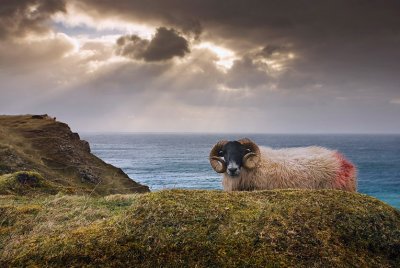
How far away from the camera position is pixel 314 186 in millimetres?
13508

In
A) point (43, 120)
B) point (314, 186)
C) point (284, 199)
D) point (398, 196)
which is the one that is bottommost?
point (398, 196)

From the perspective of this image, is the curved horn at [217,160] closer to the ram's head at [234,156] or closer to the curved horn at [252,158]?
the ram's head at [234,156]

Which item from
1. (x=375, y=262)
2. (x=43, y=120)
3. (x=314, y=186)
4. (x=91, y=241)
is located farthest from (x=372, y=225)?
(x=43, y=120)

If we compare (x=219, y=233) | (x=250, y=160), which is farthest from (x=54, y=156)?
(x=219, y=233)

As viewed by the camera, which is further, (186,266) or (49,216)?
(49,216)

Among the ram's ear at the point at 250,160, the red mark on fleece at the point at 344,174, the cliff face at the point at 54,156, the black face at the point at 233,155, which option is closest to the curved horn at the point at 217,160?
the black face at the point at 233,155

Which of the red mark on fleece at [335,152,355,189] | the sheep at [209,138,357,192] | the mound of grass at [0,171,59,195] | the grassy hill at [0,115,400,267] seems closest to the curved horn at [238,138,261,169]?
the sheep at [209,138,357,192]

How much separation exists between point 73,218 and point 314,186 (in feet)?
30.5

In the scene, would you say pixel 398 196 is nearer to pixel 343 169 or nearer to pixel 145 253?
pixel 343 169

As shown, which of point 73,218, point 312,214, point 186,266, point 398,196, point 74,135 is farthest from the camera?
point 398,196

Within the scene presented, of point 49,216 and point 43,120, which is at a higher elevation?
point 43,120

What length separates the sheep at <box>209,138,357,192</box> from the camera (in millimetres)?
13555

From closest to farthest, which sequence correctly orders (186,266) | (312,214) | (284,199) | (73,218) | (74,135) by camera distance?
(186,266)
(312,214)
(284,199)
(73,218)
(74,135)

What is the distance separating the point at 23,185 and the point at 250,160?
8.08 m
